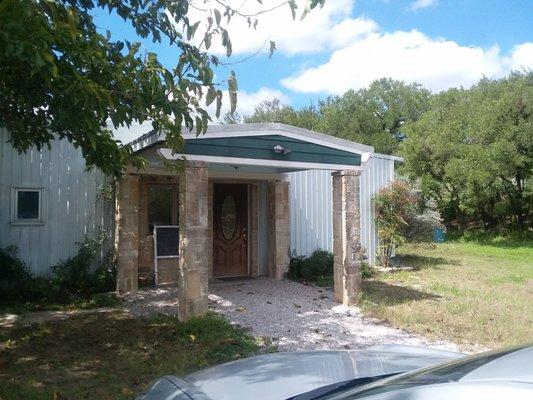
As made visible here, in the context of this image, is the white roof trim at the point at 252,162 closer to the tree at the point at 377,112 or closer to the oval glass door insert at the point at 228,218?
the oval glass door insert at the point at 228,218

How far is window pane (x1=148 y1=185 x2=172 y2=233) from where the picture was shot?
10727 mm

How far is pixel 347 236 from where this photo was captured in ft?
27.3

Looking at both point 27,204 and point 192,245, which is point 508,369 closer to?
point 192,245

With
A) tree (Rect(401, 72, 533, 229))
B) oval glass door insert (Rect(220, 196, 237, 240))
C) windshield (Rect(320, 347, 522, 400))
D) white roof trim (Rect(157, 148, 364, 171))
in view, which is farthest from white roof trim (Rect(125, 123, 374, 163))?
tree (Rect(401, 72, 533, 229))

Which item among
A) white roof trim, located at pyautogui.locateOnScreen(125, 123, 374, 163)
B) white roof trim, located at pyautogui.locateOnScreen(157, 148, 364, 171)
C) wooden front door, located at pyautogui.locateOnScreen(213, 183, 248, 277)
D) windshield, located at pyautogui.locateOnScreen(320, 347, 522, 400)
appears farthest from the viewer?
wooden front door, located at pyautogui.locateOnScreen(213, 183, 248, 277)

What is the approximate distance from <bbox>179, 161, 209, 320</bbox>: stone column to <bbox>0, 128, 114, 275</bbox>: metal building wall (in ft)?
12.4

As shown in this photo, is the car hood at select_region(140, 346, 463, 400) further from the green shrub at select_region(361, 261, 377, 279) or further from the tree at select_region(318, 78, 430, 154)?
the tree at select_region(318, 78, 430, 154)

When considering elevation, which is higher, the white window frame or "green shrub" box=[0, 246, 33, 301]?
the white window frame

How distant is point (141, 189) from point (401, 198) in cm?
661

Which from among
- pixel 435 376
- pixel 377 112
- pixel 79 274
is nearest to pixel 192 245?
pixel 79 274

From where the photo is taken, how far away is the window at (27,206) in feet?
30.3

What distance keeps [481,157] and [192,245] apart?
1470 centimetres

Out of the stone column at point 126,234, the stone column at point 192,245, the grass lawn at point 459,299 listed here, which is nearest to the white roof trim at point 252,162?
the stone column at point 192,245

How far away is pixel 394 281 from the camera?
1082cm
